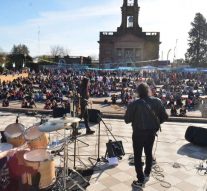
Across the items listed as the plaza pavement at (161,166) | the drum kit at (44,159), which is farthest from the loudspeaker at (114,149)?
the drum kit at (44,159)

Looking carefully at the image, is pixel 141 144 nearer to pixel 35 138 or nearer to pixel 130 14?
pixel 35 138

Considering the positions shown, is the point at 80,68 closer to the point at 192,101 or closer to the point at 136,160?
the point at 192,101

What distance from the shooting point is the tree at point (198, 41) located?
66625 millimetres

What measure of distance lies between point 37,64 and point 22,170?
52805 millimetres

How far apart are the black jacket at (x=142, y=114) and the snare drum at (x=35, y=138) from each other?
1.78 metres

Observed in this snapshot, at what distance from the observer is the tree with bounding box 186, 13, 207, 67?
66.6m

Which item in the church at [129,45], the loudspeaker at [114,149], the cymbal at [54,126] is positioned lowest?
the loudspeaker at [114,149]

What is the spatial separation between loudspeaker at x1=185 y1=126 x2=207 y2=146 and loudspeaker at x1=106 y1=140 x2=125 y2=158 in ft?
7.75

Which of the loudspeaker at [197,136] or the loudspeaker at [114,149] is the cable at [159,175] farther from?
the loudspeaker at [197,136]

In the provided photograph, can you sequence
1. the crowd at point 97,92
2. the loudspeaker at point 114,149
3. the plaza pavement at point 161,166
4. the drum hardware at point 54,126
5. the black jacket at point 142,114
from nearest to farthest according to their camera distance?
the drum hardware at point 54,126, the black jacket at point 142,114, the plaza pavement at point 161,166, the loudspeaker at point 114,149, the crowd at point 97,92

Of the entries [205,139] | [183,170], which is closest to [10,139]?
[183,170]

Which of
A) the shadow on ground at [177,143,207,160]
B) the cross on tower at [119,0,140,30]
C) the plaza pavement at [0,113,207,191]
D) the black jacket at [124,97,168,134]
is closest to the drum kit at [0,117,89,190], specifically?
the plaza pavement at [0,113,207,191]

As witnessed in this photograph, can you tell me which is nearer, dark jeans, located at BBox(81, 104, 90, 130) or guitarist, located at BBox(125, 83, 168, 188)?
guitarist, located at BBox(125, 83, 168, 188)

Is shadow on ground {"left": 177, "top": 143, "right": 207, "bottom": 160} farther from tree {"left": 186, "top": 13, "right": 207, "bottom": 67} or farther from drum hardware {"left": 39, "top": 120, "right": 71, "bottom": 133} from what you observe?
tree {"left": 186, "top": 13, "right": 207, "bottom": 67}
